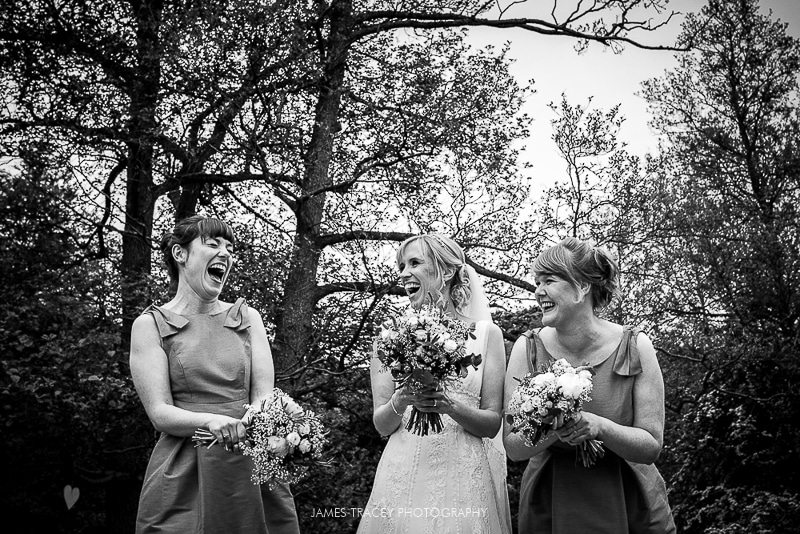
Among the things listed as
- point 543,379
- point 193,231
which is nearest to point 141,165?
point 193,231

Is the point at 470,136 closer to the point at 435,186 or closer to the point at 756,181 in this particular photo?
the point at 435,186

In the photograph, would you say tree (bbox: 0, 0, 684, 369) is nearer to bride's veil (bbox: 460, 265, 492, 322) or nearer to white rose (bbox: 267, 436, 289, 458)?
bride's veil (bbox: 460, 265, 492, 322)

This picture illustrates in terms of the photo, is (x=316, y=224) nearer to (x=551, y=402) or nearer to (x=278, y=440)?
(x=278, y=440)

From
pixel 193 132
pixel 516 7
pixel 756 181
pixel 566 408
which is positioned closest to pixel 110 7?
pixel 193 132

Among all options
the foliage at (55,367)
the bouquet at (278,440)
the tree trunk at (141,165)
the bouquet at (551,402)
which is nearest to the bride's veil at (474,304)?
the bouquet at (551,402)

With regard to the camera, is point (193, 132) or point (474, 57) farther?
point (474, 57)

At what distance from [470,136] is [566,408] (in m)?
8.37

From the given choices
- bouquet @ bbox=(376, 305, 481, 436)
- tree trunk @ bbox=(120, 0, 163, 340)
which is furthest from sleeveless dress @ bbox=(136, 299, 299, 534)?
tree trunk @ bbox=(120, 0, 163, 340)

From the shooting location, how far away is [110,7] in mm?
10938

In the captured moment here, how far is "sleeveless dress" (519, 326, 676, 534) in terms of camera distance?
4117mm

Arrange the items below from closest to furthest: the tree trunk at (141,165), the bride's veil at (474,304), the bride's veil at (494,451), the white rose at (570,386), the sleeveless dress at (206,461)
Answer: the white rose at (570,386), the sleeveless dress at (206,461), the bride's veil at (494,451), the bride's veil at (474,304), the tree trunk at (141,165)

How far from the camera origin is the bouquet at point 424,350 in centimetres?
431

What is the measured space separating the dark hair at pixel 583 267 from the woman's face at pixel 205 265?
Result: 5.37 ft

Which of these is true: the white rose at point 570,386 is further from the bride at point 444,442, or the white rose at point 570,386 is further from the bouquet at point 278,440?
the bouquet at point 278,440
